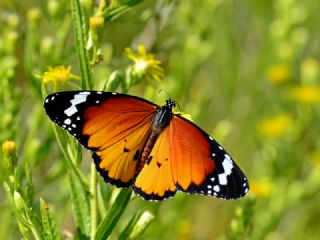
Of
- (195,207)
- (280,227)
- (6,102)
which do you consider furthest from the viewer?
(195,207)

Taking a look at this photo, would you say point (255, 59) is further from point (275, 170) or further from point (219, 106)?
point (275, 170)

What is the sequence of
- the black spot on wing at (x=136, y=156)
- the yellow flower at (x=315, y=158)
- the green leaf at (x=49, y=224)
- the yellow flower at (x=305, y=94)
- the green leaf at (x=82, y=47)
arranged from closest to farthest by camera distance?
the green leaf at (x=49, y=224)
the green leaf at (x=82, y=47)
the black spot on wing at (x=136, y=156)
the yellow flower at (x=315, y=158)
the yellow flower at (x=305, y=94)

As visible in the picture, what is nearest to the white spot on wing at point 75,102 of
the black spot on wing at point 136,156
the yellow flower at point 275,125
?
the black spot on wing at point 136,156

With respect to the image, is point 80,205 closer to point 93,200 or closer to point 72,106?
point 93,200

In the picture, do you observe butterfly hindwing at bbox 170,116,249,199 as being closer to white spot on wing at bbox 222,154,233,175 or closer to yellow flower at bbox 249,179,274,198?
white spot on wing at bbox 222,154,233,175

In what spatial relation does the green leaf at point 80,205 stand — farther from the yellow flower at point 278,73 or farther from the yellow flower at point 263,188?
the yellow flower at point 278,73

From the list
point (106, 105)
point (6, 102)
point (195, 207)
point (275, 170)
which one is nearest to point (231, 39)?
point (275, 170)

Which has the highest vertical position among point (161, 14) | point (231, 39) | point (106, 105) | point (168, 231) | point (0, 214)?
point (231, 39)
